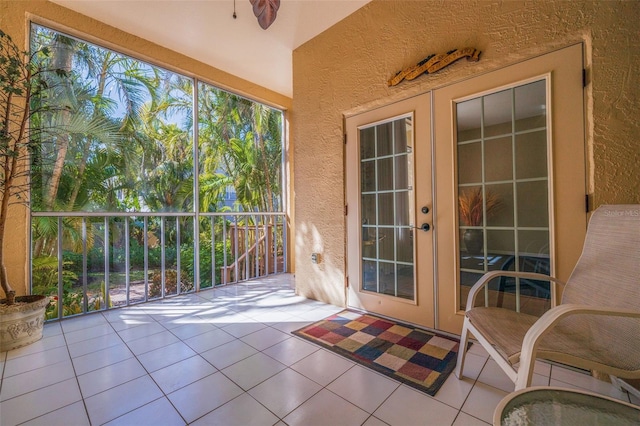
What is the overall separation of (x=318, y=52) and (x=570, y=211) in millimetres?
2862

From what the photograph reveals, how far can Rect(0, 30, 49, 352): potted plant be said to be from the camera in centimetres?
202

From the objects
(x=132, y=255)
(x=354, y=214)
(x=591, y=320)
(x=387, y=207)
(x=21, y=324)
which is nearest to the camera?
(x=591, y=320)

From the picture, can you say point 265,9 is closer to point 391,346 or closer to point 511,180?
point 511,180

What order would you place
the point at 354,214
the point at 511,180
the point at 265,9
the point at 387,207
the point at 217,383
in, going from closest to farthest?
the point at 217,383 → the point at 511,180 → the point at 265,9 → the point at 387,207 → the point at 354,214

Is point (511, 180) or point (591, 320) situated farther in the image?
point (511, 180)

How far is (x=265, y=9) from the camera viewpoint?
2504 millimetres

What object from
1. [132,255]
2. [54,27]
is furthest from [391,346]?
[54,27]

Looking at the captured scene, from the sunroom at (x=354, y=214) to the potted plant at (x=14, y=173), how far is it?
0.14 m

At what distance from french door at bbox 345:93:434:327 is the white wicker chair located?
2.46ft

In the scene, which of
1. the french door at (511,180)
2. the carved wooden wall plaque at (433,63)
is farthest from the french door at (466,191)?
the carved wooden wall plaque at (433,63)

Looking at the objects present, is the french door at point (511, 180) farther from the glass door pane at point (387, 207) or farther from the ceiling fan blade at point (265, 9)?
the ceiling fan blade at point (265, 9)

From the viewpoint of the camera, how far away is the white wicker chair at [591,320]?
109 cm

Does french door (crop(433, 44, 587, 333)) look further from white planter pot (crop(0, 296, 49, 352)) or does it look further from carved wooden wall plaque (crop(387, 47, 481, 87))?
white planter pot (crop(0, 296, 49, 352))

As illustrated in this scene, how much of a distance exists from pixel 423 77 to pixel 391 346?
2.21 metres
